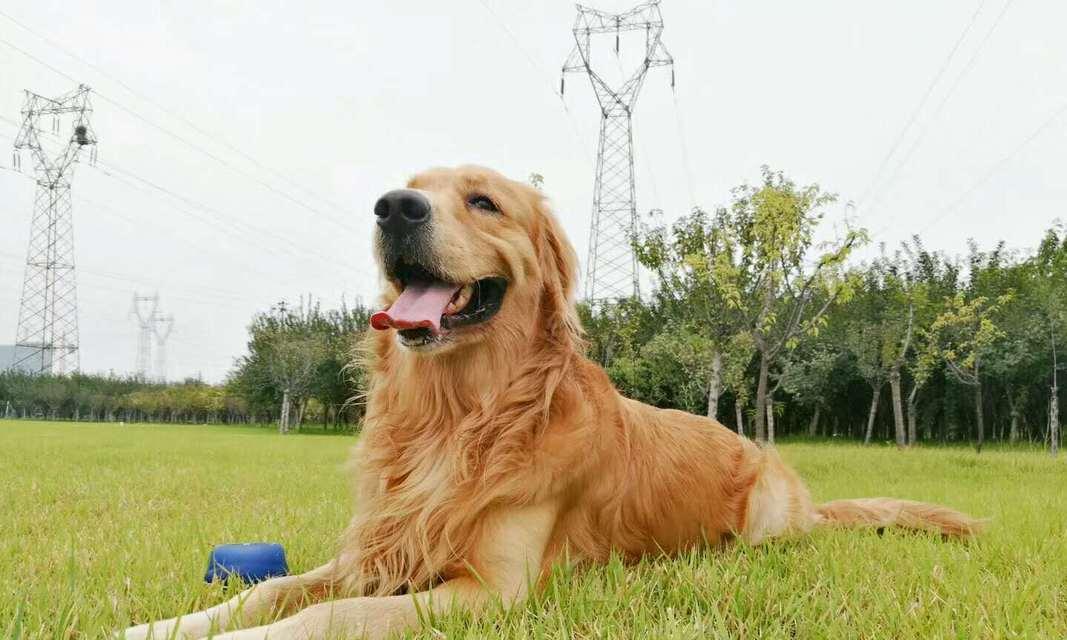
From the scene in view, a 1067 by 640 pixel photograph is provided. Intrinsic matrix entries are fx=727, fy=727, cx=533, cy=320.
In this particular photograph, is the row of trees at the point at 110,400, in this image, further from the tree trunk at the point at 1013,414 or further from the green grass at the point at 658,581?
the green grass at the point at 658,581

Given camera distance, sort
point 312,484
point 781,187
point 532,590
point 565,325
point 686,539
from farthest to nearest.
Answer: point 781,187, point 312,484, point 686,539, point 565,325, point 532,590

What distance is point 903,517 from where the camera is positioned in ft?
13.3

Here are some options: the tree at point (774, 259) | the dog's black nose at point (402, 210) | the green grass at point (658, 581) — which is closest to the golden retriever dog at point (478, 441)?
the dog's black nose at point (402, 210)

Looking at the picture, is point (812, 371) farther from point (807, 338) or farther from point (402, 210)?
point (402, 210)

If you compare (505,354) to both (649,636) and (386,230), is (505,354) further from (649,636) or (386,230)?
(649,636)

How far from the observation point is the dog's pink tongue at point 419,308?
108 inches

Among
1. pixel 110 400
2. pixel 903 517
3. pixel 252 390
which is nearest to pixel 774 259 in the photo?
pixel 903 517

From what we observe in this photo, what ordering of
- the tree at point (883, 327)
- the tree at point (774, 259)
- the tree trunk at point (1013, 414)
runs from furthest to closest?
the tree trunk at point (1013, 414) < the tree at point (883, 327) < the tree at point (774, 259)

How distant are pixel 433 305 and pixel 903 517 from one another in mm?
2999

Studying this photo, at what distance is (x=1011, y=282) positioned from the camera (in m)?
24.4

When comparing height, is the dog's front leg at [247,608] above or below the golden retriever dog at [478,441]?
below

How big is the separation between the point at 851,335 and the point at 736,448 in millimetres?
25666

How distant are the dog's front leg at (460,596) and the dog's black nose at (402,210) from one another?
1.12m

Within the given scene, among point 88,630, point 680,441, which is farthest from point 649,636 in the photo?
point 88,630
